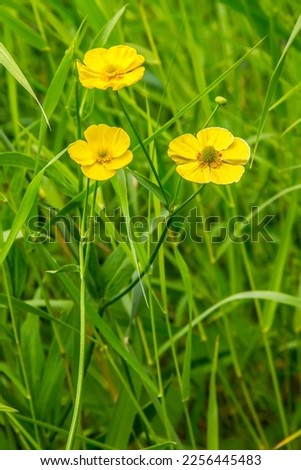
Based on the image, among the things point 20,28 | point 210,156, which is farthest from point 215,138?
point 20,28

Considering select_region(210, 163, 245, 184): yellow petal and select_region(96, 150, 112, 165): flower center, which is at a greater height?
select_region(96, 150, 112, 165): flower center

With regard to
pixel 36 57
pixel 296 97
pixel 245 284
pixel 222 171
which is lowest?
pixel 222 171

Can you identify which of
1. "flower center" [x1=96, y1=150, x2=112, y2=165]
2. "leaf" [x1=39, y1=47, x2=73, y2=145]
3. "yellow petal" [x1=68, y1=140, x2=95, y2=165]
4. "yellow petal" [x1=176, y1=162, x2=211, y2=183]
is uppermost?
"leaf" [x1=39, y1=47, x2=73, y2=145]

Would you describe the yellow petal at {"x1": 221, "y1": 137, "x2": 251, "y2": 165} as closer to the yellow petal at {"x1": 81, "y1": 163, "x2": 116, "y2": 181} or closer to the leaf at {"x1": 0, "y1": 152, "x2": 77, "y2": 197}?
the yellow petal at {"x1": 81, "y1": 163, "x2": 116, "y2": 181}

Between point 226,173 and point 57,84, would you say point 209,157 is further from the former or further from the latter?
point 57,84

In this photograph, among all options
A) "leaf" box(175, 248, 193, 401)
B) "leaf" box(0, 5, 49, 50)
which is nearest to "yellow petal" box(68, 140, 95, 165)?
"leaf" box(175, 248, 193, 401)
